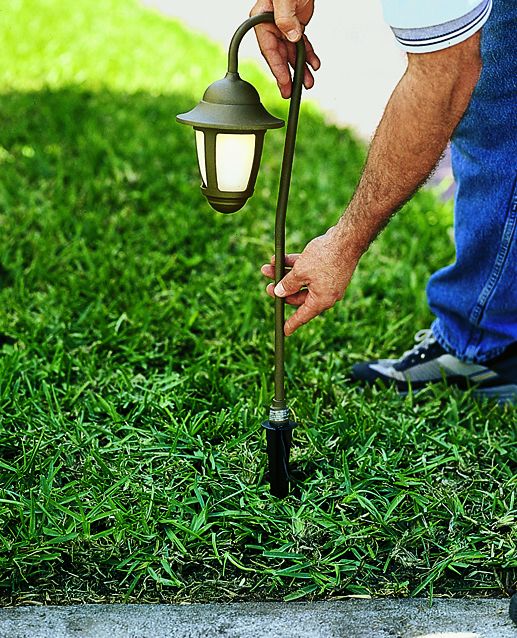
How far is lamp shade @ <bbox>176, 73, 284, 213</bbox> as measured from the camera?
79.8 inches

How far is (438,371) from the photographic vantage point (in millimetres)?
2900

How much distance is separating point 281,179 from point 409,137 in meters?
0.35

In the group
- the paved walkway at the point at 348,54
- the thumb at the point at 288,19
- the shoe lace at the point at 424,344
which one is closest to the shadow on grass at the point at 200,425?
the shoe lace at the point at 424,344

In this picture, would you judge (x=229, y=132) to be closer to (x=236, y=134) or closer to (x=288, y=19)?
(x=236, y=134)

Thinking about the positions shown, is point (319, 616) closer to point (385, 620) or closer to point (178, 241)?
point (385, 620)

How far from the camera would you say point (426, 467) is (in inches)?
95.3

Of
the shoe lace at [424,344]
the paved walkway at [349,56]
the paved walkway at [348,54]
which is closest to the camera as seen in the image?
the shoe lace at [424,344]

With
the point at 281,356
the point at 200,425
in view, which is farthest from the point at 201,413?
the point at 281,356

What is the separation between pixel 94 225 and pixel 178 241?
0.35 m

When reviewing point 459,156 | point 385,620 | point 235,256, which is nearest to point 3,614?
point 385,620

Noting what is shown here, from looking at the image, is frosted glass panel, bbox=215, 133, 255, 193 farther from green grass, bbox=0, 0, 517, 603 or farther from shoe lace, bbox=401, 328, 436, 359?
shoe lace, bbox=401, 328, 436, 359

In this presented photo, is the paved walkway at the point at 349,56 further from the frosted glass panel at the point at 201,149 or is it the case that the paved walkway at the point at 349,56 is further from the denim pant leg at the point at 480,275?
the frosted glass panel at the point at 201,149

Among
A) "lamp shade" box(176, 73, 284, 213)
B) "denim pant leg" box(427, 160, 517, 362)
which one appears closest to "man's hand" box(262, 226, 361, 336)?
"lamp shade" box(176, 73, 284, 213)

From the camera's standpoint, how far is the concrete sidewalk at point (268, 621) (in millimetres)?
1884
